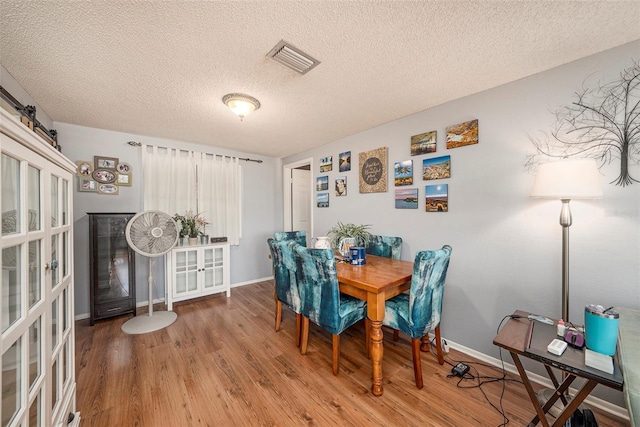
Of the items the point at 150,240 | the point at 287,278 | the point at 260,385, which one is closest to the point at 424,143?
the point at 287,278

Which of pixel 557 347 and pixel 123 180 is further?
pixel 123 180

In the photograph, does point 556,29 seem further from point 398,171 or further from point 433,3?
point 398,171

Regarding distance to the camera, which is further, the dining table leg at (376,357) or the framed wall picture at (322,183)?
the framed wall picture at (322,183)

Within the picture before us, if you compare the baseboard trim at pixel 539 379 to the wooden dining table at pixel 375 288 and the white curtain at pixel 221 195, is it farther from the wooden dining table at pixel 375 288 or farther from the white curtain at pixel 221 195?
the white curtain at pixel 221 195

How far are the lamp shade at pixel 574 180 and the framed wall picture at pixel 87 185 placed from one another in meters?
4.43

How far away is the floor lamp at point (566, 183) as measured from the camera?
1351 millimetres

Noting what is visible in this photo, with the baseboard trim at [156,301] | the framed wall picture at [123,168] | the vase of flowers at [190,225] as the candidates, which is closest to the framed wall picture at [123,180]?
the framed wall picture at [123,168]

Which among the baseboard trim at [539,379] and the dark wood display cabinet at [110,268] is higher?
Answer: the dark wood display cabinet at [110,268]

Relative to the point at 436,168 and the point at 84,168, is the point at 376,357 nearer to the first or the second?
the point at 436,168

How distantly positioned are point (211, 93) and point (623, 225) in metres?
3.11

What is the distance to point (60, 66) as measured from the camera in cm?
168

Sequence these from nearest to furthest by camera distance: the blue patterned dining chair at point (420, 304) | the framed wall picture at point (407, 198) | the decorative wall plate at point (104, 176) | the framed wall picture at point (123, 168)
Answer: the blue patterned dining chair at point (420, 304) → the framed wall picture at point (407, 198) → the decorative wall plate at point (104, 176) → the framed wall picture at point (123, 168)

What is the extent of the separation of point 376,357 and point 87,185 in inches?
146

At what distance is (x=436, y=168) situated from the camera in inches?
92.0
